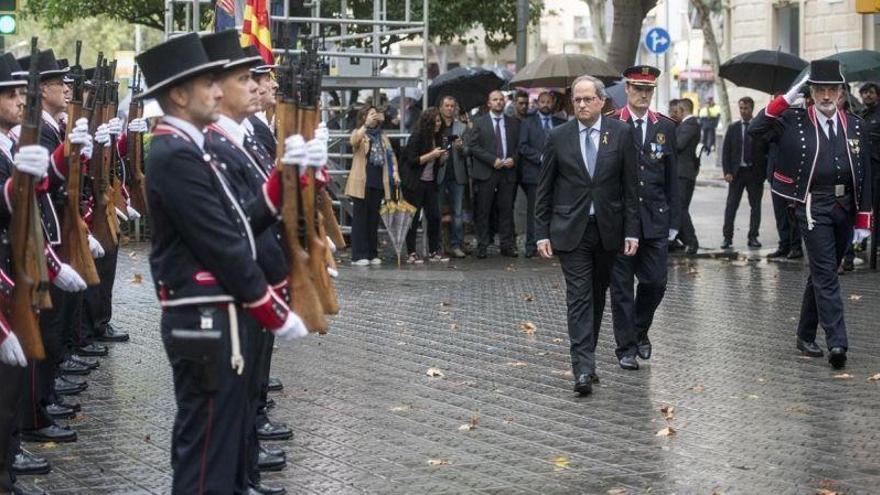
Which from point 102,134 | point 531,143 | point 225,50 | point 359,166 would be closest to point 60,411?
point 102,134

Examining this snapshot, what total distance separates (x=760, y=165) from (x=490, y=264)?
3.97 m

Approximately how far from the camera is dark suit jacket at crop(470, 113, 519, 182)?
20750 millimetres

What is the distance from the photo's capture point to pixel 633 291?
1176 cm

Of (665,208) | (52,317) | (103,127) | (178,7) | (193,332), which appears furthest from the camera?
(178,7)

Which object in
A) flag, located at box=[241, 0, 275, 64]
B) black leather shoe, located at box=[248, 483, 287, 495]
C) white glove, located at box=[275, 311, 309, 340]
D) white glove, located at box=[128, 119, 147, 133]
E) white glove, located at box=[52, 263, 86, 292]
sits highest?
flag, located at box=[241, 0, 275, 64]

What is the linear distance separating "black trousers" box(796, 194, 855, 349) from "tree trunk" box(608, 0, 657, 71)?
12.4 metres

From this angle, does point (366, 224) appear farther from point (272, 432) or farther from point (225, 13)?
point (272, 432)

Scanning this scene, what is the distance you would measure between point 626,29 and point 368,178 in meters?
6.18

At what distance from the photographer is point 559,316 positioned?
14820mm

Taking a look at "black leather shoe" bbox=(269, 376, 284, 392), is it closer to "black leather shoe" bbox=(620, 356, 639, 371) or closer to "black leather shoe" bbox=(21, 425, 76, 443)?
"black leather shoe" bbox=(21, 425, 76, 443)

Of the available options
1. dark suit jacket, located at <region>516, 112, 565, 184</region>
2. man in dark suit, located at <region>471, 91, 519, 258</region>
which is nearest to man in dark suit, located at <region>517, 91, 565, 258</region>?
dark suit jacket, located at <region>516, 112, 565, 184</region>

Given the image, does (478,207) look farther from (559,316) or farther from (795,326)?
(795,326)

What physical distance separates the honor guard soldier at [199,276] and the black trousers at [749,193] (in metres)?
16.0

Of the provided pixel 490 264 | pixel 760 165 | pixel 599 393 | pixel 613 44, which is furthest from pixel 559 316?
pixel 613 44
